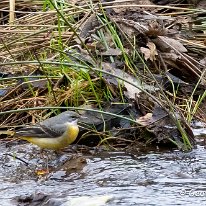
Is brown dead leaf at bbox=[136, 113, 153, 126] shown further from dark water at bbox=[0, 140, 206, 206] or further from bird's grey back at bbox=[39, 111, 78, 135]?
bird's grey back at bbox=[39, 111, 78, 135]

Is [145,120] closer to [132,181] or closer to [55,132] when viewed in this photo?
[55,132]

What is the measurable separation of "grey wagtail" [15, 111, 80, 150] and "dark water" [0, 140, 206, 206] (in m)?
0.25

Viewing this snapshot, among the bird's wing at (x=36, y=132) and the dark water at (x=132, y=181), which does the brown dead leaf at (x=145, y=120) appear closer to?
the dark water at (x=132, y=181)

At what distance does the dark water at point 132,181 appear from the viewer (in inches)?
184

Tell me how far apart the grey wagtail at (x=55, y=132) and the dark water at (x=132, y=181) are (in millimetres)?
248

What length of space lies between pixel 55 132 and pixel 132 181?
112 centimetres

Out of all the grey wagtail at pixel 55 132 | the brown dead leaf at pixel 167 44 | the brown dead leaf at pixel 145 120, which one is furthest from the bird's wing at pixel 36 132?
the brown dead leaf at pixel 167 44

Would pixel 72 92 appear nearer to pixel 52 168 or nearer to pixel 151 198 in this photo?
pixel 52 168

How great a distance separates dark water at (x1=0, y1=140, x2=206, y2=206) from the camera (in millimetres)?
4668

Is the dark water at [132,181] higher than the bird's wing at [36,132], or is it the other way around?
the bird's wing at [36,132]

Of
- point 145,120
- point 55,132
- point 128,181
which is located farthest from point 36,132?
point 128,181

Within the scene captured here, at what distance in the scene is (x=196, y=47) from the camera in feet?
24.9

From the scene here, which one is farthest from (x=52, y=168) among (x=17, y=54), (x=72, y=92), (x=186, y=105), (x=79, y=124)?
(x=17, y=54)

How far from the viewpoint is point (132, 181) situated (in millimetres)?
5109
